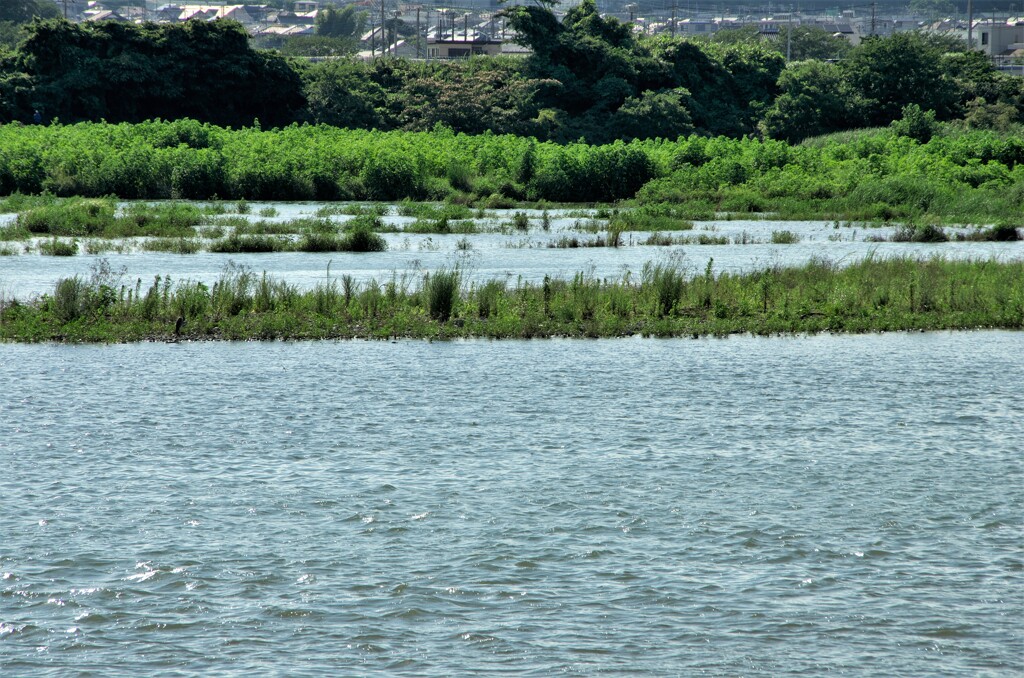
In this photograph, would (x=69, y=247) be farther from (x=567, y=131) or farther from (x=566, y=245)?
(x=567, y=131)

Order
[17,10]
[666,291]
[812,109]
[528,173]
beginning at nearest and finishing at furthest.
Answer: [666,291] < [528,173] < [812,109] < [17,10]

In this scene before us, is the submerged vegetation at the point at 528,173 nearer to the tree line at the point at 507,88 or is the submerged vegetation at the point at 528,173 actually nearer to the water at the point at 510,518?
the tree line at the point at 507,88

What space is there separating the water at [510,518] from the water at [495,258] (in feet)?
27.0

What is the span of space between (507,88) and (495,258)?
48.2 meters

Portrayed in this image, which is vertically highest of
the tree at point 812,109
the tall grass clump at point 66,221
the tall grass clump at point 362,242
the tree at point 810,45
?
the tree at point 810,45

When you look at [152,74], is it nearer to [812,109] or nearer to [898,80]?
[812,109]

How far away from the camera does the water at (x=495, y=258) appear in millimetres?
26906

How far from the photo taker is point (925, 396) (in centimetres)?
1631

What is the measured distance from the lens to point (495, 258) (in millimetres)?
31250

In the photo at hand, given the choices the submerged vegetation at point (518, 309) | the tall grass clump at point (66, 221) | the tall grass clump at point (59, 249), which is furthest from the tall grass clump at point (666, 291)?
the tall grass clump at point (66, 221)

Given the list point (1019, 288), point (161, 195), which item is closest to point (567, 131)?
point (161, 195)

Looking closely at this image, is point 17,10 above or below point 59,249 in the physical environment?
above

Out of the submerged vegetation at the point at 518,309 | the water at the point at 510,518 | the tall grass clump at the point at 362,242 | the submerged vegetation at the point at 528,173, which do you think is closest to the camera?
the water at the point at 510,518

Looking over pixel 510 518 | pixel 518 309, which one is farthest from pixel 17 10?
pixel 510 518
